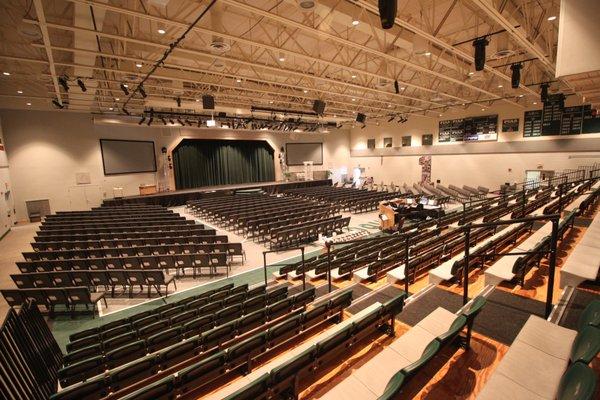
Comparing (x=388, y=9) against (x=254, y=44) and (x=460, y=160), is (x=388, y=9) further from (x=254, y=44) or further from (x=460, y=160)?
(x=460, y=160)

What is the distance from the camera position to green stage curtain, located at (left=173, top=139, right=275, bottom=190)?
23319mm

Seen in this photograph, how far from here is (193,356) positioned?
3756 mm

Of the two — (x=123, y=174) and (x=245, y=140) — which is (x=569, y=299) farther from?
(x=245, y=140)

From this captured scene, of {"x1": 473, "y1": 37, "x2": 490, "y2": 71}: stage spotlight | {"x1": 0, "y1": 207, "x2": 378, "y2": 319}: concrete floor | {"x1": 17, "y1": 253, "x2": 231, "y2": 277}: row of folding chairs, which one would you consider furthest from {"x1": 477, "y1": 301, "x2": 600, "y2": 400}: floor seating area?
{"x1": 0, "y1": 207, "x2": 378, "y2": 319}: concrete floor

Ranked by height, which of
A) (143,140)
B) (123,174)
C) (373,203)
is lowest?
(373,203)

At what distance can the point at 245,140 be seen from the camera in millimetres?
25266

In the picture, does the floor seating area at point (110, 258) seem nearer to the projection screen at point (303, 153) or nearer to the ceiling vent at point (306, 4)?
the ceiling vent at point (306, 4)

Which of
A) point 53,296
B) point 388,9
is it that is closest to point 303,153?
point 53,296

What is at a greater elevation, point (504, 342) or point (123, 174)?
point (123, 174)

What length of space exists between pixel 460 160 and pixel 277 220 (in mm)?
15920

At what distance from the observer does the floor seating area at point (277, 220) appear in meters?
10.6

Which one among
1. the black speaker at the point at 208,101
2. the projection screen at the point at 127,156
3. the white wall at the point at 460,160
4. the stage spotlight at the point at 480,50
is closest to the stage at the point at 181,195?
the projection screen at the point at 127,156

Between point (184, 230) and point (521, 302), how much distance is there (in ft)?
32.6

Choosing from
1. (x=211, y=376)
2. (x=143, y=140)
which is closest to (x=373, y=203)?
(x=211, y=376)
